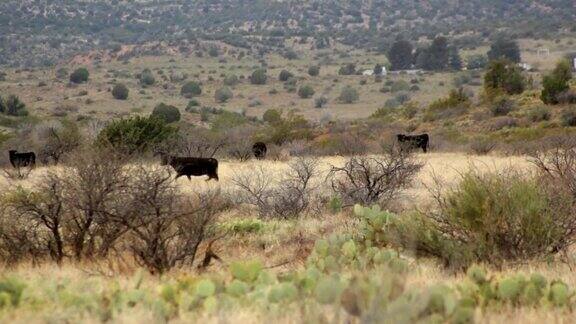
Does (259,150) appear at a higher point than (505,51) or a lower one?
higher

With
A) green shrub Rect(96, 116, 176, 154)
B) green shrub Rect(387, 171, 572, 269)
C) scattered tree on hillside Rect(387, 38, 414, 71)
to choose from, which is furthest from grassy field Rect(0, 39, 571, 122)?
green shrub Rect(387, 171, 572, 269)

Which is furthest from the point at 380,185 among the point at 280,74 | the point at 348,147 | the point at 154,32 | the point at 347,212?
the point at 154,32

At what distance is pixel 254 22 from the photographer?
12169cm

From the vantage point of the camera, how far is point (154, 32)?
4589 inches

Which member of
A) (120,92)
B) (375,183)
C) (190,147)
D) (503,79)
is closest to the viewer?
(375,183)

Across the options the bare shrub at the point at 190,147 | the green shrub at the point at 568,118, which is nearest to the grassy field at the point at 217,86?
the green shrub at the point at 568,118

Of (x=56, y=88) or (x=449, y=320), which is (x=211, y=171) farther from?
(x=56, y=88)

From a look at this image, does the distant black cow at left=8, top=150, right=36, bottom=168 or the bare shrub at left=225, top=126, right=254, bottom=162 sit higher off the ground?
the distant black cow at left=8, top=150, right=36, bottom=168

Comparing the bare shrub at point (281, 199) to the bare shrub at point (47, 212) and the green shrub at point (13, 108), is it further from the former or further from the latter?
the green shrub at point (13, 108)

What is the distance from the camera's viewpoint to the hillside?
101938 millimetres

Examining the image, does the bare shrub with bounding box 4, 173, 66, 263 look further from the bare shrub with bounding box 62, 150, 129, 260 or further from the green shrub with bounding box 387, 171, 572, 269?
the green shrub with bounding box 387, 171, 572, 269

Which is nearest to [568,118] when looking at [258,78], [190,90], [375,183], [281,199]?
[375,183]

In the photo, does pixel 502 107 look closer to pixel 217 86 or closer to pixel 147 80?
pixel 217 86

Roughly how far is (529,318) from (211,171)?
A: 15740 mm
